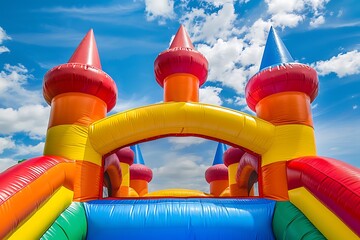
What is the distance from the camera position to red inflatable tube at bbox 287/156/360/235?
2.52 m

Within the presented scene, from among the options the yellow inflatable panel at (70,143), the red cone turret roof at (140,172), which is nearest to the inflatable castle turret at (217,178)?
the red cone turret roof at (140,172)

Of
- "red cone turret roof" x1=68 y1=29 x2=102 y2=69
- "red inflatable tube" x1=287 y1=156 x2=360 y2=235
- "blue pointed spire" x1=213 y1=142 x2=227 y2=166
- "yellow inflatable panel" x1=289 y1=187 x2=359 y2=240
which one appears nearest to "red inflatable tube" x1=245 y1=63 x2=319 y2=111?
"red inflatable tube" x1=287 y1=156 x2=360 y2=235

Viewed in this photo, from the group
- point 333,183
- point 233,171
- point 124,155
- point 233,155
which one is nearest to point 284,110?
point 333,183

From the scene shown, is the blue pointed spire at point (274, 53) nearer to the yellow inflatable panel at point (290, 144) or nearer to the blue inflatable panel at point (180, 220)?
the yellow inflatable panel at point (290, 144)

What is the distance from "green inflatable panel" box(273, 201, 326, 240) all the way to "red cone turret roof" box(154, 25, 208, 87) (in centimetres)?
225

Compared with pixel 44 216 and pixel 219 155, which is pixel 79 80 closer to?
pixel 44 216

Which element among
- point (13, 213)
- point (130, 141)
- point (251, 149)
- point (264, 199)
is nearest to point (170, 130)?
point (130, 141)

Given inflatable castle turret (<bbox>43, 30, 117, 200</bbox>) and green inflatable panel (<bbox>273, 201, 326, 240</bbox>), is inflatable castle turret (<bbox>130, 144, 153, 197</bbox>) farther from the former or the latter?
green inflatable panel (<bbox>273, 201, 326, 240</bbox>)

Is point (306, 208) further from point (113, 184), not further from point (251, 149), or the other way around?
point (113, 184)

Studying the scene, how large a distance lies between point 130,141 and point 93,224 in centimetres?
119

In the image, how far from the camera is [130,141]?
4305mm

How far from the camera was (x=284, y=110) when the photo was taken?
424 cm

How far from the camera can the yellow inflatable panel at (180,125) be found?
4.16 metres

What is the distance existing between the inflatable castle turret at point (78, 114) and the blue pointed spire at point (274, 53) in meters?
2.40
